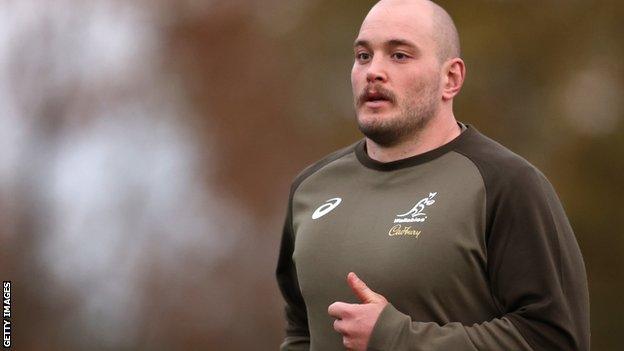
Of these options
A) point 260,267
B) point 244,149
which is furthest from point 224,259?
point 244,149

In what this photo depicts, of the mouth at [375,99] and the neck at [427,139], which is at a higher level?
the mouth at [375,99]

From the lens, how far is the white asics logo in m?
1.61

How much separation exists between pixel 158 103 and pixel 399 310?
2047mm

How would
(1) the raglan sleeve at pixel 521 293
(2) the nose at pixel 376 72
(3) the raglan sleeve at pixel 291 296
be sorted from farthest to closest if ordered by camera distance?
(3) the raglan sleeve at pixel 291 296 → (2) the nose at pixel 376 72 → (1) the raglan sleeve at pixel 521 293

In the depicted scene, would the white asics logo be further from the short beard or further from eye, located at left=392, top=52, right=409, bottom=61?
eye, located at left=392, top=52, right=409, bottom=61

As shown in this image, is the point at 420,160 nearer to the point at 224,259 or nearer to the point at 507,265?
the point at 507,265

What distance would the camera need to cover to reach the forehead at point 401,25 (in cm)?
153

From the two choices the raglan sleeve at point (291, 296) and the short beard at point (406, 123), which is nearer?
the short beard at point (406, 123)

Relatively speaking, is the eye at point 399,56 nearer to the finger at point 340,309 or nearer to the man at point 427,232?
the man at point 427,232

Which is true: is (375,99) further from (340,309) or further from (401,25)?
(340,309)
